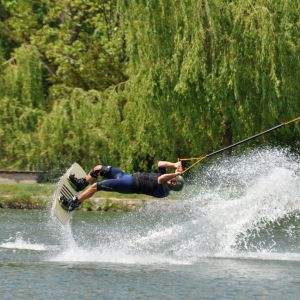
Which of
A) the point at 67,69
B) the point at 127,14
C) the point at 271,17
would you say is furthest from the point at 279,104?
the point at 67,69

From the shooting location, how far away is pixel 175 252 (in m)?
18.1

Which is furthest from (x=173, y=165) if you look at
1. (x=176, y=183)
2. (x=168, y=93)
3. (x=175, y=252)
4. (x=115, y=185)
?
(x=168, y=93)

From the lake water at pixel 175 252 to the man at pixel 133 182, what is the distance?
0.96 meters

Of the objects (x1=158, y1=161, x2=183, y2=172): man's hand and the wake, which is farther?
the wake

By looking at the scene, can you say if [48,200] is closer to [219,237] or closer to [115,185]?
[219,237]

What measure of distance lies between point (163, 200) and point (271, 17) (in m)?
4.69

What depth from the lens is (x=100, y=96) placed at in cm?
2856

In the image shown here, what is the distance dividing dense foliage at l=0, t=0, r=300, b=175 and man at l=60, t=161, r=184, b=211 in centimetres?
839

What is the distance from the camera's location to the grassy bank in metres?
26.2

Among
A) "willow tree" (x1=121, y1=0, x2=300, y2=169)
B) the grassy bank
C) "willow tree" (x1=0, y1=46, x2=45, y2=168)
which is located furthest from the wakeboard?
"willow tree" (x1=0, y1=46, x2=45, y2=168)

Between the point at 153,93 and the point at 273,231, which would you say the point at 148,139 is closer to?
the point at 153,93

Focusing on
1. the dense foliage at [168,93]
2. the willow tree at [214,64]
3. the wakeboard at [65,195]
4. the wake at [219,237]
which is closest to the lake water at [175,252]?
the wake at [219,237]

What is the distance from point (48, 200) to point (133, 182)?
9292mm

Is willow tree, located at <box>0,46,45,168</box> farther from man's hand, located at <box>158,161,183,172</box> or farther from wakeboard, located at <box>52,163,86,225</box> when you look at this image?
man's hand, located at <box>158,161,183,172</box>
